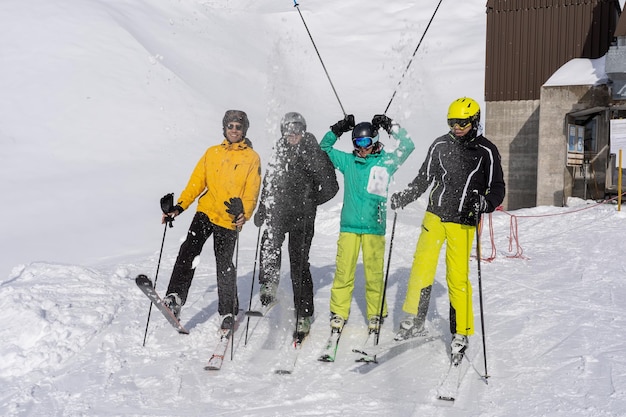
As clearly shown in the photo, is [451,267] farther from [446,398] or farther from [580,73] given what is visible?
[580,73]

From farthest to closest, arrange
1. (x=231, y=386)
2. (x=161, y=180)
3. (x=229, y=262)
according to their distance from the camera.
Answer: (x=161, y=180)
(x=229, y=262)
(x=231, y=386)

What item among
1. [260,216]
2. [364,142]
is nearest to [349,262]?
[260,216]

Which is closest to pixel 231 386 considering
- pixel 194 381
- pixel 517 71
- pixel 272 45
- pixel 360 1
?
pixel 194 381

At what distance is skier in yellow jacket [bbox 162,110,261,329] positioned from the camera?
519 centimetres

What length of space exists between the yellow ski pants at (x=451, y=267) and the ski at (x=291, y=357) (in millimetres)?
992

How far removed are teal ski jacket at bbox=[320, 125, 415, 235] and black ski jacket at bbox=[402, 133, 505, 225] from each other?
1.36 ft

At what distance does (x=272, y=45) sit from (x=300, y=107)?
11354 millimetres

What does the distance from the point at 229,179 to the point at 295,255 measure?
3.01ft

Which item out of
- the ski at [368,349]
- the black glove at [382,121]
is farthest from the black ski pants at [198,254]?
the black glove at [382,121]

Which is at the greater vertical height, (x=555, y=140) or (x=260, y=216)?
(x=555, y=140)

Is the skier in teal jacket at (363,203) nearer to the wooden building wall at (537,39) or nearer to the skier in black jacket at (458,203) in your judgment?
the skier in black jacket at (458,203)

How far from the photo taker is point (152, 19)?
1443 inches

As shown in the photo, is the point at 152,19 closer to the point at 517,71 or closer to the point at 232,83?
the point at 232,83

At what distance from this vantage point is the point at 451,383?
4.29 meters
